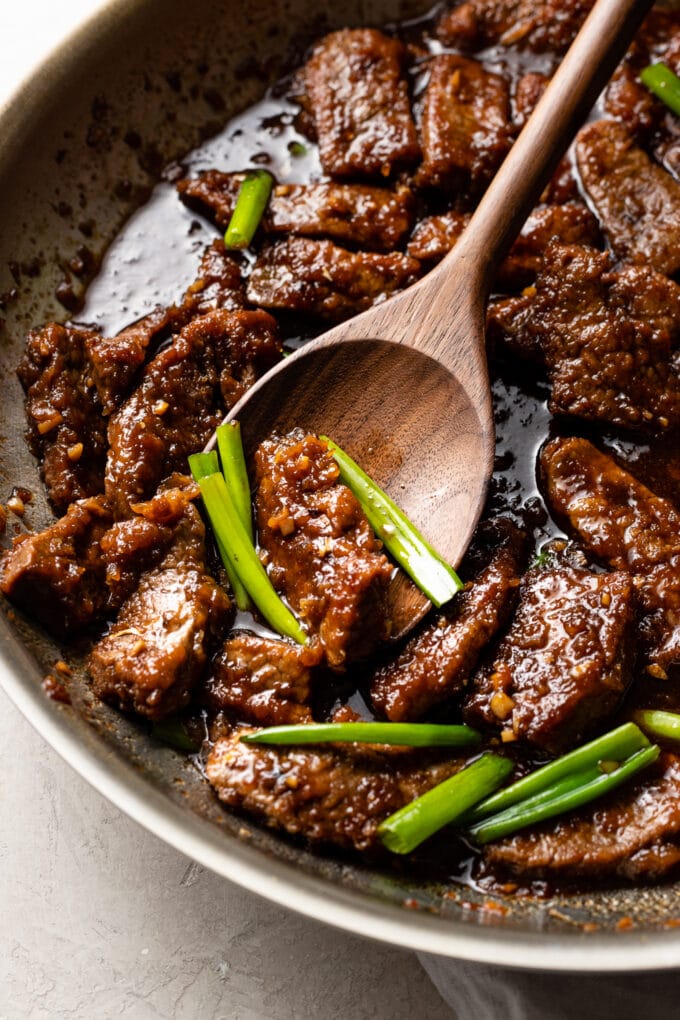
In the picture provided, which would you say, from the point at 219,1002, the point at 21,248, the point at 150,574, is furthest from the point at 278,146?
the point at 219,1002

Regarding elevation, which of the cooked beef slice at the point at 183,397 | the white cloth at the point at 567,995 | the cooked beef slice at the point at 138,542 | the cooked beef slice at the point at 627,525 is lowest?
the white cloth at the point at 567,995

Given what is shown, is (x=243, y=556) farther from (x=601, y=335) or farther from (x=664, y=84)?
(x=664, y=84)

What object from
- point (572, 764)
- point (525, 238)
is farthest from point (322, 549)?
point (525, 238)

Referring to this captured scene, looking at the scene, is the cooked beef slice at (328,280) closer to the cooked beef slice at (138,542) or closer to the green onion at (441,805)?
the cooked beef slice at (138,542)

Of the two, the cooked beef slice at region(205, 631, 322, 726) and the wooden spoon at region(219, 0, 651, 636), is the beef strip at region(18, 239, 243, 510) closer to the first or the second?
the wooden spoon at region(219, 0, 651, 636)

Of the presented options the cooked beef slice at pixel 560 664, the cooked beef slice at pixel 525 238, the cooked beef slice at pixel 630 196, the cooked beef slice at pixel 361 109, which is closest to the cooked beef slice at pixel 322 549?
the cooked beef slice at pixel 560 664

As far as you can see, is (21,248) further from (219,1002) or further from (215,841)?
(219,1002)
